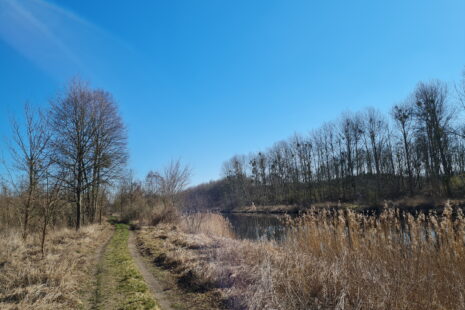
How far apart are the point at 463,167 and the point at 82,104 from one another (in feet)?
130

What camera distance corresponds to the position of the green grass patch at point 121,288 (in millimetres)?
4301

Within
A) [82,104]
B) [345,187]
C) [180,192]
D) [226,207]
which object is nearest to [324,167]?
[345,187]

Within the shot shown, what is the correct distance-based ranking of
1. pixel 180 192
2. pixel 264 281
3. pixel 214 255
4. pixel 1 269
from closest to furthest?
pixel 264 281
pixel 1 269
pixel 214 255
pixel 180 192

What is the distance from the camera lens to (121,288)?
5.11m

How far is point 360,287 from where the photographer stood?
12.6 ft

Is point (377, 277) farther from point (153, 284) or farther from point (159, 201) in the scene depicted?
point (159, 201)

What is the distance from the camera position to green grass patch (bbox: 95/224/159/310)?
4301mm

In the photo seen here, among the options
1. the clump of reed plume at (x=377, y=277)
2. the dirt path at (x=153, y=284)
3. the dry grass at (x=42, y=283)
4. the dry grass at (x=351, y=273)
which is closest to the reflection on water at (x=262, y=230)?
the dry grass at (x=351, y=273)

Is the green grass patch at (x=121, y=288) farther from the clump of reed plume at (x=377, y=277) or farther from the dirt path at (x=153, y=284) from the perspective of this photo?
the clump of reed plume at (x=377, y=277)

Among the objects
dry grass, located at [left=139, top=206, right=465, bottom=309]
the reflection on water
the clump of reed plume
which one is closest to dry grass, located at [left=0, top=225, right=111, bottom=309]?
dry grass, located at [left=139, top=206, right=465, bottom=309]

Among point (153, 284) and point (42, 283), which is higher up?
point (42, 283)

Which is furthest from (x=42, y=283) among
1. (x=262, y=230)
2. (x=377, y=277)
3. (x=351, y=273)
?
(x=262, y=230)

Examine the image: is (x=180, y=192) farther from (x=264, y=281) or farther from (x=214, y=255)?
(x=264, y=281)

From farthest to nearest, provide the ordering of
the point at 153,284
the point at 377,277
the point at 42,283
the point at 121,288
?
the point at 153,284, the point at 121,288, the point at 42,283, the point at 377,277
